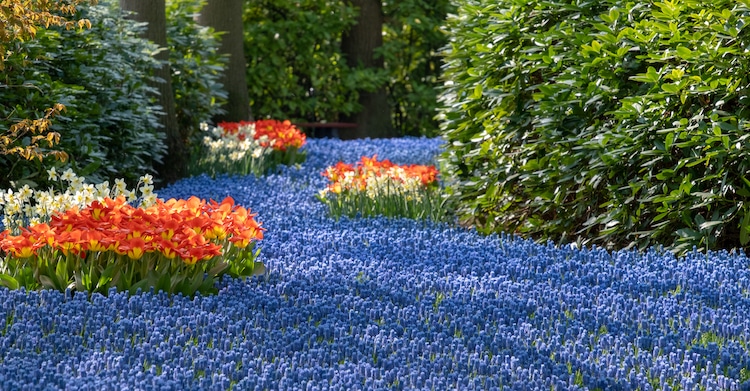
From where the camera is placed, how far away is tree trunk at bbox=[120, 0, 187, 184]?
30.3 ft

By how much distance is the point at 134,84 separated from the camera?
326 inches

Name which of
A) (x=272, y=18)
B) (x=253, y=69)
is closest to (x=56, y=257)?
(x=253, y=69)

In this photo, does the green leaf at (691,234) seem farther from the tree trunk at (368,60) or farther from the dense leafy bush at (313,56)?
the tree trunk at (368,60)

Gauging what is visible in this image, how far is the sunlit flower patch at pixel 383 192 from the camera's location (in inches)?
269

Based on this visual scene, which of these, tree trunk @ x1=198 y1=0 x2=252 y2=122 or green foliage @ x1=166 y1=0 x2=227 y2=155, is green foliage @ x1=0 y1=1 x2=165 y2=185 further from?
tree trunk @ x1=198 y1=0 x2=252 y2=122

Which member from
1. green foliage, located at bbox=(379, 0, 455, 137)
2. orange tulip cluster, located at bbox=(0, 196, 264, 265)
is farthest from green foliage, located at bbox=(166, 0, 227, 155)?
orange tulip cluster, located at bbox=(0, 196, 264, 265)

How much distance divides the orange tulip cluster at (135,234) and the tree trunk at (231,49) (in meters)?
7.64

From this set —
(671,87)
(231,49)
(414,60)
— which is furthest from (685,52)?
(414,60)

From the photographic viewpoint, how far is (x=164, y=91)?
9.48 m

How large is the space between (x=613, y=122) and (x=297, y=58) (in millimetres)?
11088

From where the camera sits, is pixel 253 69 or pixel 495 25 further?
pixel 253 69

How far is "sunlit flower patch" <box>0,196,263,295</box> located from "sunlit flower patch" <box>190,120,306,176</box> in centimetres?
474

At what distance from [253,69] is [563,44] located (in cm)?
1017

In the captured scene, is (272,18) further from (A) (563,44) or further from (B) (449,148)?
(A) (563,44)
